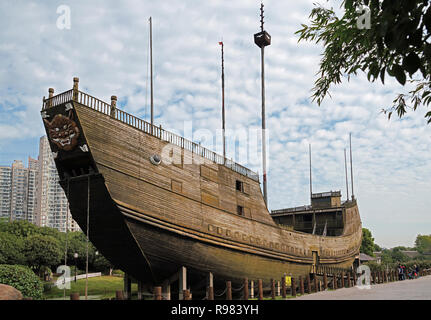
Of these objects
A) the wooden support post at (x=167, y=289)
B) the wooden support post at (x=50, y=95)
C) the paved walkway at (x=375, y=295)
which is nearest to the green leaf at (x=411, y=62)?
the paved walkway at (x=375, y=295)

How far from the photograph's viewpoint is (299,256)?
2238cm

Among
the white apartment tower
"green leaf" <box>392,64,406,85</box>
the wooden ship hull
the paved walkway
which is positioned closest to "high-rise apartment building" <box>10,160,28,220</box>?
the white apartment tower

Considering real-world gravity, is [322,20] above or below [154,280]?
above

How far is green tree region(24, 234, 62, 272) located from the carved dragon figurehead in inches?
926

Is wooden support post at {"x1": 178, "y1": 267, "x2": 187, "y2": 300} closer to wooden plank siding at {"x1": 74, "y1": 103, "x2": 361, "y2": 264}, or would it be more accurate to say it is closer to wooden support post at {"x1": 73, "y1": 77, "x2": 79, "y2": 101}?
wooden plank siding at {"x1": 74, "y1": 103, "x2": 361, "y2": 264}

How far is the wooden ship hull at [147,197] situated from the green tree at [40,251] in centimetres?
2160

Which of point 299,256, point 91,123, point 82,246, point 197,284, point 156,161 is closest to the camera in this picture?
point 91,123

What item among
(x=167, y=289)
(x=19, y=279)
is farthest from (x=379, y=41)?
(x=19, y=279)

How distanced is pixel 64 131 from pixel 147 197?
3.55 meters

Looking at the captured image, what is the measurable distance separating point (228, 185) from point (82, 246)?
31.5 m

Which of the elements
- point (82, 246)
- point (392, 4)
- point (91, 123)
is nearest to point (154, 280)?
point (91, 123)

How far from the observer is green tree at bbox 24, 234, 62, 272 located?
3272 centimetres

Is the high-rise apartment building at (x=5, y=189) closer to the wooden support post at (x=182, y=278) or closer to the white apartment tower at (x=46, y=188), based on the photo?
the white apartment tower at (x=46, y=188)
